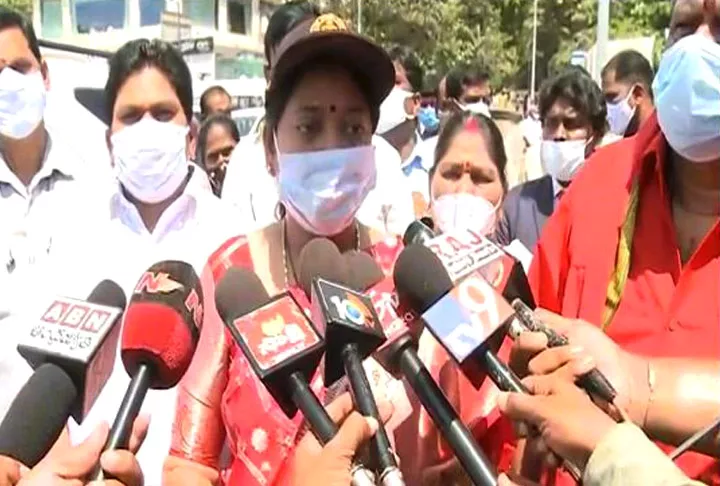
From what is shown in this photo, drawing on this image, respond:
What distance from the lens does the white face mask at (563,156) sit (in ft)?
16.4

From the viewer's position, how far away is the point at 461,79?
8.31m

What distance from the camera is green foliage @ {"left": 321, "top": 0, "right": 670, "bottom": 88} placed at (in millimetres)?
32062

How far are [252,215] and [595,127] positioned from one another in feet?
6.53

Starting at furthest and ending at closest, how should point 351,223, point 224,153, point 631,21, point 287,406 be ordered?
1. point 631,21
2. point 224,153
3. point 351,223
4. point 287,406

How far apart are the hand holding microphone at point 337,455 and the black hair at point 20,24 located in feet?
7.78

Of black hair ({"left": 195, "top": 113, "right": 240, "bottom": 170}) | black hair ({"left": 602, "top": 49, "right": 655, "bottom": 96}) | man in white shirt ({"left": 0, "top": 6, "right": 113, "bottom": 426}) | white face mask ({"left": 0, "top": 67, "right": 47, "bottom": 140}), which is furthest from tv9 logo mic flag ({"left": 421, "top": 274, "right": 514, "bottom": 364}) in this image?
black hair ({"left": 195, "top": 113, "right": 240, "bottom": 170})

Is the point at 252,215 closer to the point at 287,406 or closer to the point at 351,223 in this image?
the point at 351,223

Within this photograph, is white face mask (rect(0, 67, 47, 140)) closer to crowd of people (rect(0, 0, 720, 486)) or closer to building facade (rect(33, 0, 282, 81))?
crowd of people (rect(0, 0, 720, 486))

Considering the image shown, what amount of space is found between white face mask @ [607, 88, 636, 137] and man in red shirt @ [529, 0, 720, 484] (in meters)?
3.78

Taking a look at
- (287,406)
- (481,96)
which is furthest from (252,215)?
(481,96)

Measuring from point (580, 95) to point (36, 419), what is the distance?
12.6ft

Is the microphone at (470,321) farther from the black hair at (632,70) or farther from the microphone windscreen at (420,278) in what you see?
the black hair at (632,70)

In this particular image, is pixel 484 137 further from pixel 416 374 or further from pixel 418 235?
pixel 416 374

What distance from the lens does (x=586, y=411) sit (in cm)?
155
